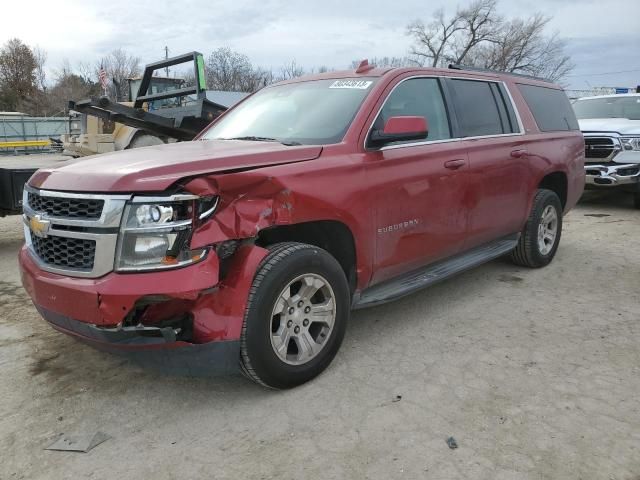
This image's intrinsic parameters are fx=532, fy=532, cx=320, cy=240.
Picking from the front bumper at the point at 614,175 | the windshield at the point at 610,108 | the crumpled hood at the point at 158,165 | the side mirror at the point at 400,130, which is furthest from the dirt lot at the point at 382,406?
the windshield at the point at 610,108

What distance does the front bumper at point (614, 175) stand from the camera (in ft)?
28.7

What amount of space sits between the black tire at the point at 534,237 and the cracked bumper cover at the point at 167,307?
3.39m

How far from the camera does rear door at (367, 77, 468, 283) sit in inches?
140

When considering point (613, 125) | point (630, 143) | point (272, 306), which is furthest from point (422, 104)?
point (613, 125)

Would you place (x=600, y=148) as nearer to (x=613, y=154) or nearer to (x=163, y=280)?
(x=613, y=154)

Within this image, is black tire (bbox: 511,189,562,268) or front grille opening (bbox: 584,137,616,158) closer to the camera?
black tire (bbox: 511,189,562,268)

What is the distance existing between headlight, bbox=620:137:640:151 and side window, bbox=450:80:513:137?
5.24 metres

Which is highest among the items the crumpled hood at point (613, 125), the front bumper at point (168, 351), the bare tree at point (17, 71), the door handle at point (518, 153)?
the bare tree at point (17, 71)

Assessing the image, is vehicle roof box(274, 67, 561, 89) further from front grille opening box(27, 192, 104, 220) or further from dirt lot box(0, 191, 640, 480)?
front grille opening box(27, 192, 104, 220)

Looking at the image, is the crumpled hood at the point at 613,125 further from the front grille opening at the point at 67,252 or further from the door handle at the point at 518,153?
the front grille opening at the point at 67,252

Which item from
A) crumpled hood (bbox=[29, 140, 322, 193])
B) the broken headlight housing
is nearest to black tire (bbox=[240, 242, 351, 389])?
the broken headlight housing

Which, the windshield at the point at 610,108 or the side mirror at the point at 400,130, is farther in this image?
the windshield at the point at 610,108

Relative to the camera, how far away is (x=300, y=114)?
3850mm

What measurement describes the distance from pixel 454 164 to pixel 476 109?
79 cm
